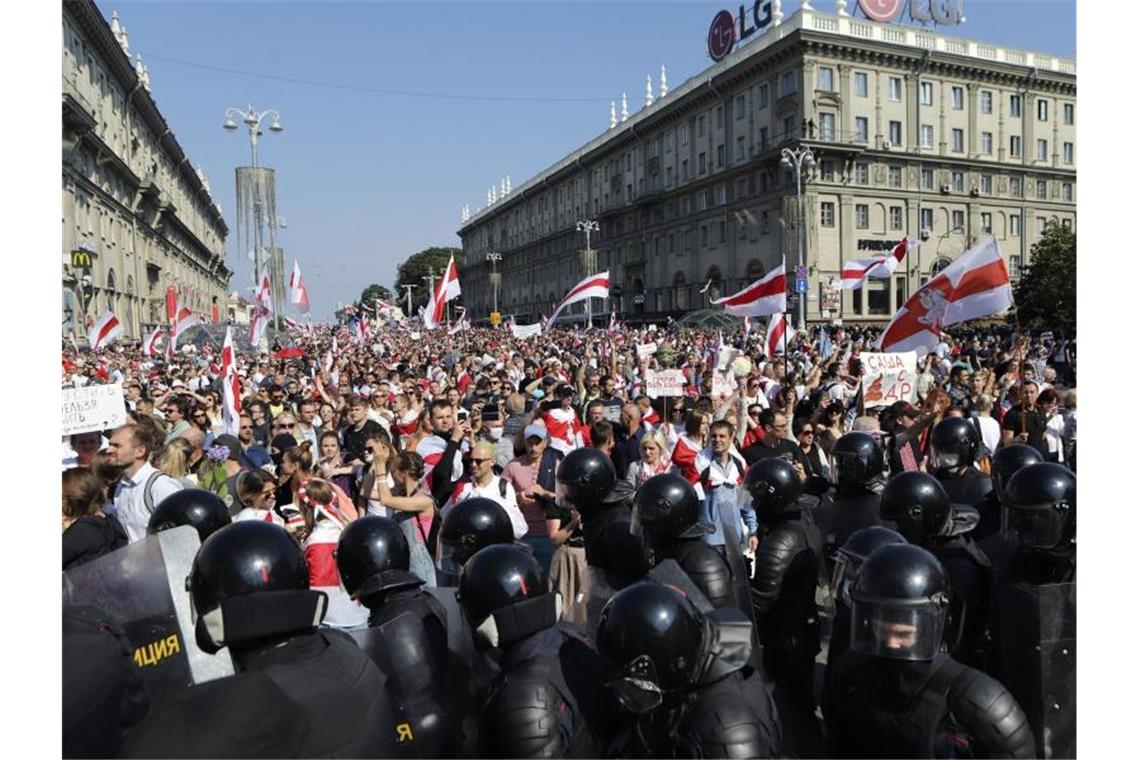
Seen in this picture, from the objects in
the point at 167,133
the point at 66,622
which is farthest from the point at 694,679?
the point at 167,133

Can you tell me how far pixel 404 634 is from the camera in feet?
9.69

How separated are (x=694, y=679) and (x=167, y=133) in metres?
70.7

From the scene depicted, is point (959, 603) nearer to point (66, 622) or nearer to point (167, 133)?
point (66, 622)

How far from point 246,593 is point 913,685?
189 centimetres

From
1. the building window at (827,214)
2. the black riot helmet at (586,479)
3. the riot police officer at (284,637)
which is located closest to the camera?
the riot police officer at (284,637)

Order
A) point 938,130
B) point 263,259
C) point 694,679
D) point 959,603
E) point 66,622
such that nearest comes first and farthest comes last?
1. point 66,622
2. point 694,679
3. point 959,603
4. point 263,259
5. point 938,130

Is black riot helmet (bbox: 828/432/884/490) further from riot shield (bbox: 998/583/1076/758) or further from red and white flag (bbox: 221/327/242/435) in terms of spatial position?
red and white flag (bbox: 221/327/242/435)

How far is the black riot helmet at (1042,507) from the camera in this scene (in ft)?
11.4

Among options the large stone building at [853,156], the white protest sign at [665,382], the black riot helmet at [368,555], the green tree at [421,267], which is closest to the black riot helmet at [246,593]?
the black riot helmet at [368,555]

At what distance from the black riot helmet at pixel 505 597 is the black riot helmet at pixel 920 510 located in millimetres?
1740

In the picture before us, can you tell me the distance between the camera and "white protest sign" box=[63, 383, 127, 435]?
655 centimetres

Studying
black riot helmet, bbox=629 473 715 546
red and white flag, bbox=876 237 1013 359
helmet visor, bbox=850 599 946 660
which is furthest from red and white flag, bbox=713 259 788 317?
helmet visor, bbox=850 599 946 660

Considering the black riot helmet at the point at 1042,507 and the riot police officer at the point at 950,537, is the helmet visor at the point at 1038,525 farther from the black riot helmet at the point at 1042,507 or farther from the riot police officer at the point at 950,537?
the riot police officer at the point at 950,537

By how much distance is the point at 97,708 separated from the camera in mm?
2070
